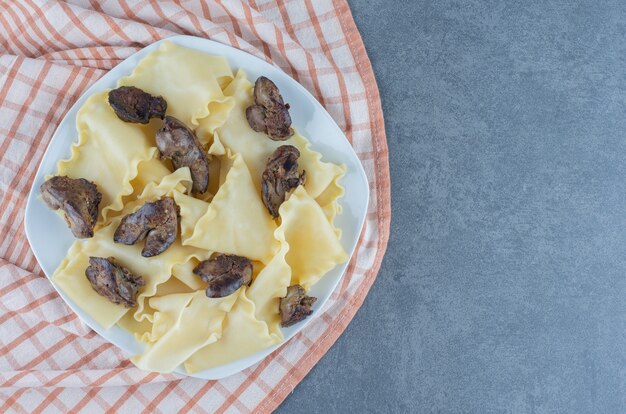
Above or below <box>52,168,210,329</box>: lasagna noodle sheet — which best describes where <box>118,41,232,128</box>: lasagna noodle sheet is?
above

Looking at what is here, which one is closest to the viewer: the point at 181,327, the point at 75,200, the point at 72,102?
the point at 75,200

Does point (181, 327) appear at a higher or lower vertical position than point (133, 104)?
lower

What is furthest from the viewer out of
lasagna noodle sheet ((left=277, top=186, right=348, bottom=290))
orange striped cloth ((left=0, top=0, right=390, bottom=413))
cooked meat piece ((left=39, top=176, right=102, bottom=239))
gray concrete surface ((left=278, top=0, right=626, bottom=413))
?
gray concrete surface ((left=278, top=0, right=626, bottom=413))

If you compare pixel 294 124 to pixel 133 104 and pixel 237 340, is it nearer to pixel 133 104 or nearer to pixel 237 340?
pixel 133 104

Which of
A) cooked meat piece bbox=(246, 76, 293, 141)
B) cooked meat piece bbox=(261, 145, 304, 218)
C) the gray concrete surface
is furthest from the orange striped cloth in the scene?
cooked meat piece bbox=(261, 145, 304, 218)

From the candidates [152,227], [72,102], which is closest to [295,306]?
[152,227]

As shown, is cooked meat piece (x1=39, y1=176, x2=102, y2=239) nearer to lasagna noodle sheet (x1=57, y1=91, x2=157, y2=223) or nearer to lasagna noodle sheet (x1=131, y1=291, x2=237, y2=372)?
lasagna noodle sheet (x1=57, y1=91, x2=157, y2=223)
